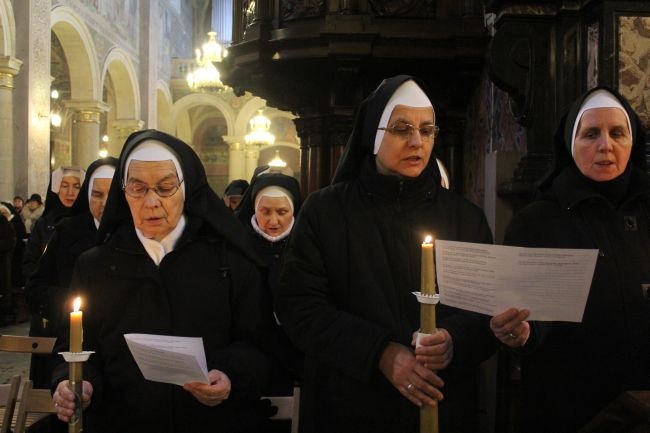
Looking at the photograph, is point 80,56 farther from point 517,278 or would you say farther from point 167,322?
point 517,278

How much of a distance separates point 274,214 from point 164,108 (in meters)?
22.3

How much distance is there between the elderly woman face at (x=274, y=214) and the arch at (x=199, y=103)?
72.8 feet

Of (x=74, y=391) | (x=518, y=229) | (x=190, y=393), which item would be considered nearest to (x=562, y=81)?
(x=518, y=229)

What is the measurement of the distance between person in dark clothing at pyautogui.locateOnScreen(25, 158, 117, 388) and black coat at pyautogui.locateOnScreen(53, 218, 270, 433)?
61.0 inches

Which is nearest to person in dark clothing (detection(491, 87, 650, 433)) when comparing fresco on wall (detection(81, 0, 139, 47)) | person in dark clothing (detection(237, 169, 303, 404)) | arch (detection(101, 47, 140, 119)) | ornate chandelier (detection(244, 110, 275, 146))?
person in dark clothing (detection(237, 169, 303, 404))

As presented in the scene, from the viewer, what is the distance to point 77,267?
2.38 metres

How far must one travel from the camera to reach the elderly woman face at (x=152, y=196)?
2.31 meters

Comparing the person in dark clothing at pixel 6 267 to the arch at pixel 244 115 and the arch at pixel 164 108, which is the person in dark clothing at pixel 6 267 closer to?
the arch at pixel 164 108

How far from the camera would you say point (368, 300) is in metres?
2.10

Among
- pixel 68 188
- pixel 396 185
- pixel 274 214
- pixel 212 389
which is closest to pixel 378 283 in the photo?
pixel 396 185

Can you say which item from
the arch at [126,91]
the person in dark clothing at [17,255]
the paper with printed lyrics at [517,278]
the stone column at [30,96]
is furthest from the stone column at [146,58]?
the paper with printed lyrics at [517,278]

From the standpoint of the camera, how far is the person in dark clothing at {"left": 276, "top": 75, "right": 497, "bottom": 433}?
79.1 inches

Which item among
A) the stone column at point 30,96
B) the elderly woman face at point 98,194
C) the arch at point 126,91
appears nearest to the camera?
the elderly woman face at point 98,194

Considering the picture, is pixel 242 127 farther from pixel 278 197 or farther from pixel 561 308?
pixel 561 308
